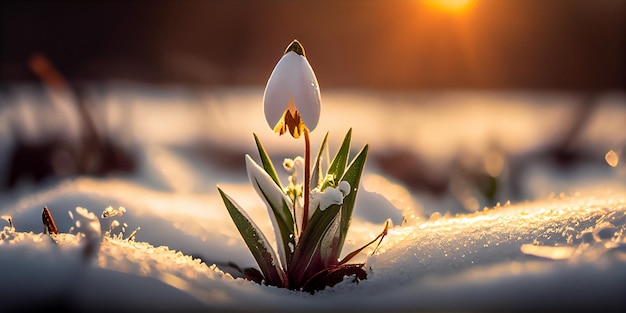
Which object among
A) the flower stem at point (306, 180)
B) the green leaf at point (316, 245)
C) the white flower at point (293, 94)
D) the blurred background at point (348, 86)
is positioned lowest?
the green leaf at point (316, 245)

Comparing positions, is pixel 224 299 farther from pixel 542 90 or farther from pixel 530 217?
pixel 542 90

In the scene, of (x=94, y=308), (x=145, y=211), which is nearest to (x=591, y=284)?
(x=94, y=308)

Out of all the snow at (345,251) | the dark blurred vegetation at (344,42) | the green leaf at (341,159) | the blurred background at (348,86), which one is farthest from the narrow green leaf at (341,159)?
the dark blurred vegetation at (344,42)

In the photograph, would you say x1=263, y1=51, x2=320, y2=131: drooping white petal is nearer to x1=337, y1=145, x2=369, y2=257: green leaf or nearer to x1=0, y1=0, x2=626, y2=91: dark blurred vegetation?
x1=337, y1=145, x2=369, y2=257: green leaf

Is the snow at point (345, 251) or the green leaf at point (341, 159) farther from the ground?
the green leaf at point (341, 159)

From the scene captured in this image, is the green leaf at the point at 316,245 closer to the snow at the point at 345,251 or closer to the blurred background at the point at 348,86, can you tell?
the snow at the point at 345,251

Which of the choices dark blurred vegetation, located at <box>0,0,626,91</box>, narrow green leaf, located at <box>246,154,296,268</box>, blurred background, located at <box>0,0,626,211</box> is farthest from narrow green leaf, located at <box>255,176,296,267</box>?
dark blurred vegetation, located at <box>0,0,626,91</box>

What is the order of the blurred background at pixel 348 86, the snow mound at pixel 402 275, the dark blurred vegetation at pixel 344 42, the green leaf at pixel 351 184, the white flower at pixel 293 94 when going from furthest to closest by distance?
the dark blurred vegetation at pixel 344 42, the blurred background at pixel 348 86, the green leaf at pixel 351 184, the white flower at pixel 293 94, the snow mound at pixel 402 275

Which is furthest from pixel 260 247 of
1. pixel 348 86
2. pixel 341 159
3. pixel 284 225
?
pixel 348 86
